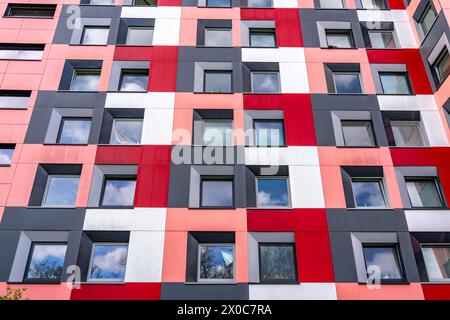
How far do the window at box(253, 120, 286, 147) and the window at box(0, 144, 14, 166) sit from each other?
1106 centimetres

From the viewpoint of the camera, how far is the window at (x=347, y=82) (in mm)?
19688

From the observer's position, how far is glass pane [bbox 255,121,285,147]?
1809cm

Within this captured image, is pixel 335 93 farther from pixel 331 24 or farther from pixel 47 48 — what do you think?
pixel 47 48

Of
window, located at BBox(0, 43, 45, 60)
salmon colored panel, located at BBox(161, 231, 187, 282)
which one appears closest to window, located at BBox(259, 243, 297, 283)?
salmon colored panel, located at BBox(161, 231, 187, 282)

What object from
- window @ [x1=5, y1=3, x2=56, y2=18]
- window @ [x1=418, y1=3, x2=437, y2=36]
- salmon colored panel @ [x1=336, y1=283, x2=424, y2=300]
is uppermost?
window @ [x1=5, y1=3, x2=56, y2=18]

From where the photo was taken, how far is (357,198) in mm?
16953

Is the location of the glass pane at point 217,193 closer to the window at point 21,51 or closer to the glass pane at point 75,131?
the glass pane at point 75,131

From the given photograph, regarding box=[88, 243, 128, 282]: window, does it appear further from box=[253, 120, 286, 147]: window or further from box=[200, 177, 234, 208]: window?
box=[253, 120, 286, 147]: window

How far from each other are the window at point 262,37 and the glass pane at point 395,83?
603cm

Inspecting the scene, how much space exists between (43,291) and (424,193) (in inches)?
623

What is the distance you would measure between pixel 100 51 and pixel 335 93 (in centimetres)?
1208

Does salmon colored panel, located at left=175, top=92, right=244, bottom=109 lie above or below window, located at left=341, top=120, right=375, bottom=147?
above

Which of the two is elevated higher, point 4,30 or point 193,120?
point 4,30

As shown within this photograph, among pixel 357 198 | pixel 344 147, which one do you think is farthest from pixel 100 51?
pixel 357 198
